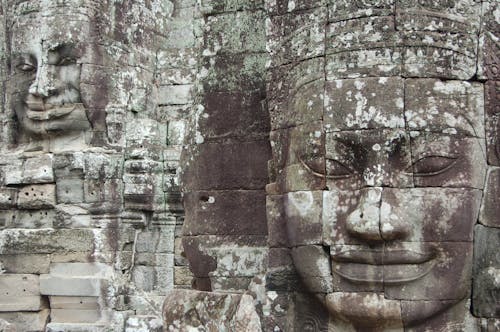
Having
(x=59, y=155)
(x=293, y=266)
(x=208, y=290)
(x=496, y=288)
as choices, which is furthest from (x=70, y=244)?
(x=496, y=288)

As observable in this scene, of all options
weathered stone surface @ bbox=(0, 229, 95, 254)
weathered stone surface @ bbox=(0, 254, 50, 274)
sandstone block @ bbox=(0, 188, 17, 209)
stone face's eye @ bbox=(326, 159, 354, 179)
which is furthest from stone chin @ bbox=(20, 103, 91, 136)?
stone face's eye @ bbox=(326, 159, 354, 179)

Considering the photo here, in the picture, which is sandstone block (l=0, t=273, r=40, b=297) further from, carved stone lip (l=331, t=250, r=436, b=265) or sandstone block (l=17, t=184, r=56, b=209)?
carved stone lip (l=331, t=250, r=436, b=265)

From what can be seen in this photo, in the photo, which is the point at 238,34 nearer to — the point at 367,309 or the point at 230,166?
the point at 230,166

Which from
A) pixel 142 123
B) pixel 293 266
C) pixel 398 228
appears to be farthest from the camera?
pixel 142 123

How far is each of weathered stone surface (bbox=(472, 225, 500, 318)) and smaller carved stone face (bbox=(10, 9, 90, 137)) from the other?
891 cm

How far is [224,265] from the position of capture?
6.12 metres

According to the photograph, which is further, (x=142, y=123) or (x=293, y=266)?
(x=142, y=123)

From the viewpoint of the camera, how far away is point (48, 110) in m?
13.2

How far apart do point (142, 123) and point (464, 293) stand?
858cm

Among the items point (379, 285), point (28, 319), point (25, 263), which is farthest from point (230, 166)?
point (28, 319)

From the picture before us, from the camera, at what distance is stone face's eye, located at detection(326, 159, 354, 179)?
5.17 metres

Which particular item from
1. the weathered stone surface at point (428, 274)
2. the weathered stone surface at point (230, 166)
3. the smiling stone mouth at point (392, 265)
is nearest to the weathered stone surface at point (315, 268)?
the smiling stone mouth at point (392, 265)

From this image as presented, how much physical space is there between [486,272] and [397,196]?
672 millimetres

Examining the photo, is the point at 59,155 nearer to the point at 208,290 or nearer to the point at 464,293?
the point at 208,290
